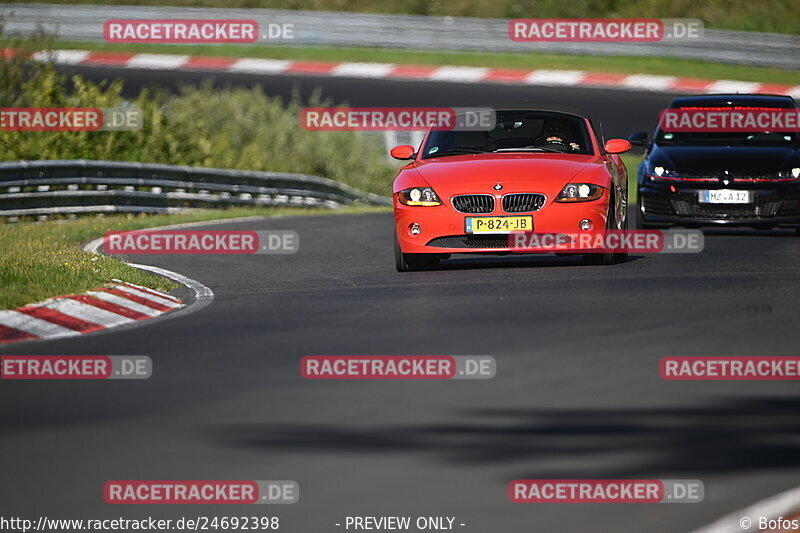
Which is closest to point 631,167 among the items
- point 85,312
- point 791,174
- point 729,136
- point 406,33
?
point 406,33

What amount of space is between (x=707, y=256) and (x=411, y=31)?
23361 mm

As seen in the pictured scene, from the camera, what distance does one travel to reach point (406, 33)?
37.9 m

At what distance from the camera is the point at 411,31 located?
1487 inches

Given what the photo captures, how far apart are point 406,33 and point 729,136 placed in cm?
2029

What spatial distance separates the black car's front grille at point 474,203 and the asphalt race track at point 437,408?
63cm

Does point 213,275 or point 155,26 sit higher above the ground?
point 155,26

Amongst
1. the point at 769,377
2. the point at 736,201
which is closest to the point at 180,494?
the point at 769,377

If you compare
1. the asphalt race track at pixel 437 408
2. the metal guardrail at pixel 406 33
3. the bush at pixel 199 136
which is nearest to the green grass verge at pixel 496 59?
the metal guardrail at pixel 406 33

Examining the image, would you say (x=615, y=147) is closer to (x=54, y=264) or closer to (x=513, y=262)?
(x=513, y=262)

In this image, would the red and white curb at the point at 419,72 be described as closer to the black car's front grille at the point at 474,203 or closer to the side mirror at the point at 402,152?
the side mirror at the point at 402,152

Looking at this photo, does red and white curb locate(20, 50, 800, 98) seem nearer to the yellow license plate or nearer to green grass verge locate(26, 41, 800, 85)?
green grass verge locate(26, 41, 800, 85)

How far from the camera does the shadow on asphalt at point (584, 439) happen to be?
6.45m

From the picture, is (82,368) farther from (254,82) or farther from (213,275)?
(254,82)

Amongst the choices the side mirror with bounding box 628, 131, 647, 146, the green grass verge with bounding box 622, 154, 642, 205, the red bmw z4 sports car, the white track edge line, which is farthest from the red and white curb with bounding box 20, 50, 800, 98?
the white track edge line
